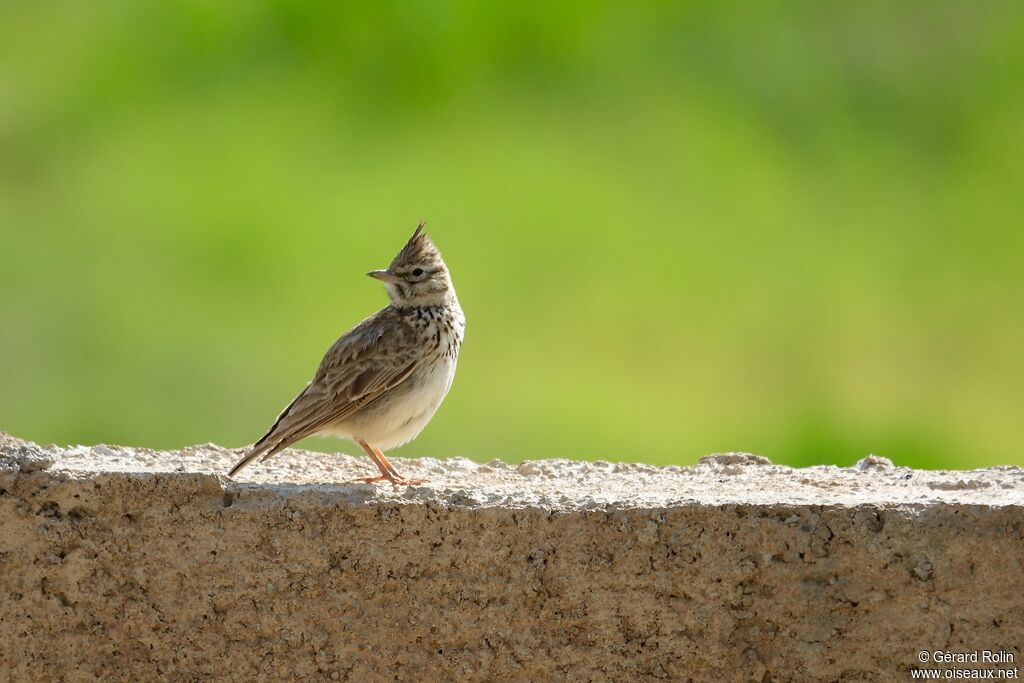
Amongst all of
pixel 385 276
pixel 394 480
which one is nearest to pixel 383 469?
pixel 394 480

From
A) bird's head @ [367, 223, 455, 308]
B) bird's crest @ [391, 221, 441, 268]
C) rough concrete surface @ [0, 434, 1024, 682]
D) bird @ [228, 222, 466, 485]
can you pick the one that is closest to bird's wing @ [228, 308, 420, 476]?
bird @ [228, 222, 466, 485]

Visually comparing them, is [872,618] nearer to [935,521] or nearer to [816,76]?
[935,521]

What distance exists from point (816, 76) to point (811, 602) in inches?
407

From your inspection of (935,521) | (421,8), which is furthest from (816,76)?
(935,521)

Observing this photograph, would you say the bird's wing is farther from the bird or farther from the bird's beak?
the bird's beak

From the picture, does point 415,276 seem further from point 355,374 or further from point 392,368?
point 355,374

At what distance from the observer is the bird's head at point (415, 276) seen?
21.3ft

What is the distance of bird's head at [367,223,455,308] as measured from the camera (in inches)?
255

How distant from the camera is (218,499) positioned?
4.92 m

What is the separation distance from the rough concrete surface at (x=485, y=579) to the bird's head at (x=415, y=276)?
157 centimetres

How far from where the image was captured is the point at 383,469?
5824 millimetres

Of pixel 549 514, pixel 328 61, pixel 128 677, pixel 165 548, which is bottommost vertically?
pixel 128 677

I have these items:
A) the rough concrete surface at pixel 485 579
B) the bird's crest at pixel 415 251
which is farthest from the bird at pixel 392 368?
the rough concrete surface at pixel 485 579

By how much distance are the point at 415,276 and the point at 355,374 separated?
24.5 inches
